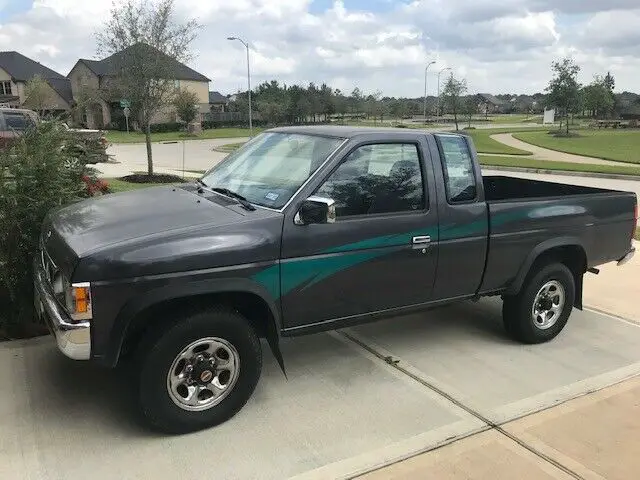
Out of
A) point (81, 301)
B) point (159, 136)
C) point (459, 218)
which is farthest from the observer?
point (159, 136)

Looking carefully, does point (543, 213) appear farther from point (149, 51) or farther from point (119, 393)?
point (149, 51)

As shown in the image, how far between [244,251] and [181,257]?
0.39 m

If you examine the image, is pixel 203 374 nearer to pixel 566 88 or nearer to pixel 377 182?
pixel 377 182

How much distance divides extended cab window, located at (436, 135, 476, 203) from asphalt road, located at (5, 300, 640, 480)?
4.42 feet

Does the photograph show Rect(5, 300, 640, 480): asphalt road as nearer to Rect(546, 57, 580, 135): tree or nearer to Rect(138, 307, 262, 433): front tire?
Rect(138, 307, 262, 433): front tire

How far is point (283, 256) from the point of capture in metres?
3.73

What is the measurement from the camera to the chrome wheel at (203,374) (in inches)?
139

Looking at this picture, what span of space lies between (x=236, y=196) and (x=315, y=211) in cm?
76

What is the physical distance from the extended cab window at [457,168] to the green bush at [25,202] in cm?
309

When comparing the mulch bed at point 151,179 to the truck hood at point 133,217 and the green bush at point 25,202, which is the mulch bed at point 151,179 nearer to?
the green bush at point 25,202

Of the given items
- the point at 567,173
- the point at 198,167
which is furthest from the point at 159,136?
the point at 567,173

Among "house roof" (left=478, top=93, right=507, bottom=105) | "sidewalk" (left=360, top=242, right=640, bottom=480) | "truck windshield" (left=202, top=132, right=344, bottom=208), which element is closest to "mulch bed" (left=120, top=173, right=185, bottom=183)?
"truck windshield" (left=202, top=132, right=344, bottom=208)

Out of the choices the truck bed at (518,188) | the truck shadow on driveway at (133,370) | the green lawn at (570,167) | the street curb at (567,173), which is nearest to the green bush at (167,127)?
the green lawn at (570,167)

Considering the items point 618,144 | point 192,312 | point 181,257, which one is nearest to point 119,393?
point 192,312
